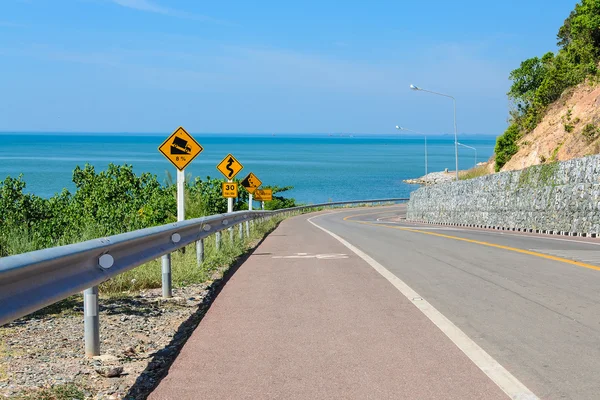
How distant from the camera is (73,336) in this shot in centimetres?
716

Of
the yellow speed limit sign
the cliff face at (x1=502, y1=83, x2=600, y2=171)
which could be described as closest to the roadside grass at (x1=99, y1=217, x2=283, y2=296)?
the yellow speed limit sign

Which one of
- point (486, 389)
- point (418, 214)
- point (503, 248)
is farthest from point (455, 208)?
point (486, 389)

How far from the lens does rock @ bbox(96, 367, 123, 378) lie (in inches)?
227

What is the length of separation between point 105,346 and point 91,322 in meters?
0.68

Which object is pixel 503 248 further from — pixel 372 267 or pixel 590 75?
pixel 590 75

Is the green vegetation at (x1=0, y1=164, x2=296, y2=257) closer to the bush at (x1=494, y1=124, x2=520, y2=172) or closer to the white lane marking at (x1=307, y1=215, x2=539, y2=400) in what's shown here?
the white lane marking at (x1=307, y1=215, x2=539, y2=400)

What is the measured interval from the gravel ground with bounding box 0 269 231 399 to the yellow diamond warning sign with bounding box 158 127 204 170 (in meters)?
5.10

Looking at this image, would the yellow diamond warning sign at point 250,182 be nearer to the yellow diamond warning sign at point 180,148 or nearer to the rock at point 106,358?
the yellow diamond warning sign at point 180,148

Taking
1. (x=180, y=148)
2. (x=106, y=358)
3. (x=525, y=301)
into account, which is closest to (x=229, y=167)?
(x=180, y=148)

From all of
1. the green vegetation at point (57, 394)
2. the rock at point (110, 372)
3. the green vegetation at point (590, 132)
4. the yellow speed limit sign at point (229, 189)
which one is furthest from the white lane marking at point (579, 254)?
the green vegetation at point (590, 132)

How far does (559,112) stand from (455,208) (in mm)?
8623

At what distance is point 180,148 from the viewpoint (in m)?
A: 14.6

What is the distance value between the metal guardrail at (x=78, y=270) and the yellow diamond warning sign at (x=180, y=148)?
15.7 feet

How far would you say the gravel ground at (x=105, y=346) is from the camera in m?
5.53
